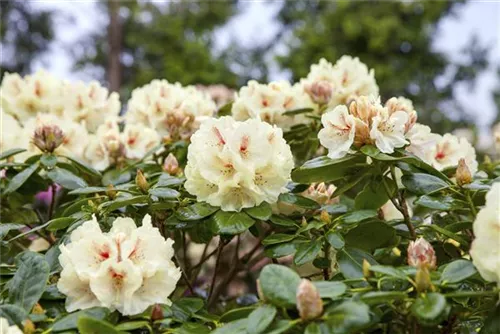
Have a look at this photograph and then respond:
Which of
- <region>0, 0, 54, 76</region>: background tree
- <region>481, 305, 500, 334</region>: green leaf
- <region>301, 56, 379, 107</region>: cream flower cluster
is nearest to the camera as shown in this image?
<region>481, 305, 500, 334</region>: green leaf

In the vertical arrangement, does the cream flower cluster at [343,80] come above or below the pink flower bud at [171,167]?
above

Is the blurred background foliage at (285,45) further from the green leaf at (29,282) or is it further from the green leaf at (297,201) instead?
the green leaf at (29,282)

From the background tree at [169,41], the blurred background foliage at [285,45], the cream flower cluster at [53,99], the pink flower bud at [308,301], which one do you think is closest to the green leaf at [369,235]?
the pink flower bud at [308,301]

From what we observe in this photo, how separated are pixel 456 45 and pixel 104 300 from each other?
33.9 ft

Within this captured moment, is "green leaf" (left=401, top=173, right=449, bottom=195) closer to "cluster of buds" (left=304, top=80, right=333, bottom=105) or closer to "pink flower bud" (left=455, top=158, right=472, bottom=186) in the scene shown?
"pink flower bud" (left=455, top=158, right=472, bottom=186)

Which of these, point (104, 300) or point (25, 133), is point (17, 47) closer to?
point (25, 133)

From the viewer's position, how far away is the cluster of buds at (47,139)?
137 cm

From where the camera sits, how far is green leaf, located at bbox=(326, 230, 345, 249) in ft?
3.21

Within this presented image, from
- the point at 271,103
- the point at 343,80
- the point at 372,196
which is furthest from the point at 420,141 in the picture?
the point at 343,80

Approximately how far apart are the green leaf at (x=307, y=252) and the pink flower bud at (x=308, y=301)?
0.65 feet

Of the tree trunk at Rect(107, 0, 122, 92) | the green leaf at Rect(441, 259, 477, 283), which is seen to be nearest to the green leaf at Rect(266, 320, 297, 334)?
the green leaf at Rect(441, 259, 477, 283)

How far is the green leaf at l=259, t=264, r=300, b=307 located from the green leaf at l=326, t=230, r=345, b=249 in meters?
0.18

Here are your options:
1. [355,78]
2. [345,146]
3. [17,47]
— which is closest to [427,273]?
[345,146]

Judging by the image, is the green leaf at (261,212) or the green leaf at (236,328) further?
the green leaf at (261,212)
